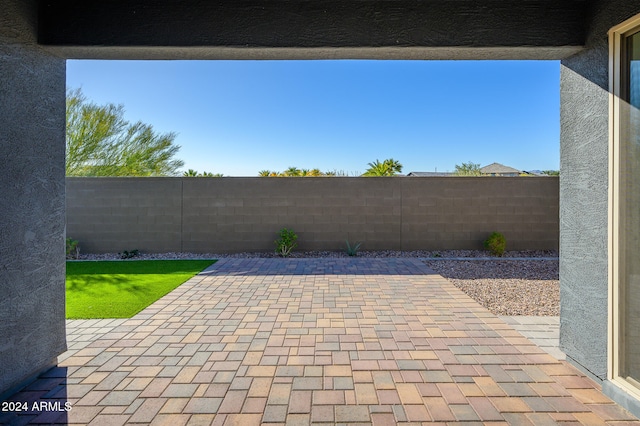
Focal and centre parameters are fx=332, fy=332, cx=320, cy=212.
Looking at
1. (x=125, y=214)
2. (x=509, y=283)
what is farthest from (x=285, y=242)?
(x=509, y=283)

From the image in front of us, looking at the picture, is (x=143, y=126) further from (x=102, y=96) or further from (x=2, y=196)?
(x=2, y=196)

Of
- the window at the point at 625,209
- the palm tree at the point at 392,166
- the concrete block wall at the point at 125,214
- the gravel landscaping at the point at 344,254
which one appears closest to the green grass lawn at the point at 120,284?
the gravel landscaping at the point at 344,254

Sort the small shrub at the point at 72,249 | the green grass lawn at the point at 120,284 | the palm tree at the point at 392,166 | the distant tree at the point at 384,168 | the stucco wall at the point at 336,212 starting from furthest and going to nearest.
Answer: the palm tree at the point at 392,166 → the distant tree at the point at 384,168 → the stucco wall at the point at 336,212 → the small shrub at the point at 72,249 → the green grass lawn at the point at 120,284

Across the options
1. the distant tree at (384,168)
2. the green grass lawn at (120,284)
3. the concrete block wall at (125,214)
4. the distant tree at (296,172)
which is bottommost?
the green grass lawn at (120,284)

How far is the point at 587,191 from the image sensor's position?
2.69 meters

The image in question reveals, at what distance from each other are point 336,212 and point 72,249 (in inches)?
270

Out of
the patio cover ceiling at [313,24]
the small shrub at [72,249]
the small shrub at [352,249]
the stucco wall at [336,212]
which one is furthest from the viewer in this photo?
the stucco wall at [336,212]

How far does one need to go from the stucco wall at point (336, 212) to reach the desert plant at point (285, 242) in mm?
242

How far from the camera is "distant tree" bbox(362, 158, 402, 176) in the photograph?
74.9 ft

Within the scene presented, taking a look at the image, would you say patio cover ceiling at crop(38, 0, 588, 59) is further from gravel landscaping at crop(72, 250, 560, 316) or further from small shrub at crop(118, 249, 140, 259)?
small shrub at crop(118, 249, 140, 259)

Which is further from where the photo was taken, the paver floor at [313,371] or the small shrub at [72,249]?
the small shrub at [72,249]

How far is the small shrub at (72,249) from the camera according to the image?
331 inches

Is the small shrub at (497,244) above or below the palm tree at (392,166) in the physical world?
below

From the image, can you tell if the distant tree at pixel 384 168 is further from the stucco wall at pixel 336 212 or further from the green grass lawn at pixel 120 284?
the green grass lawn at pixel 120 284
